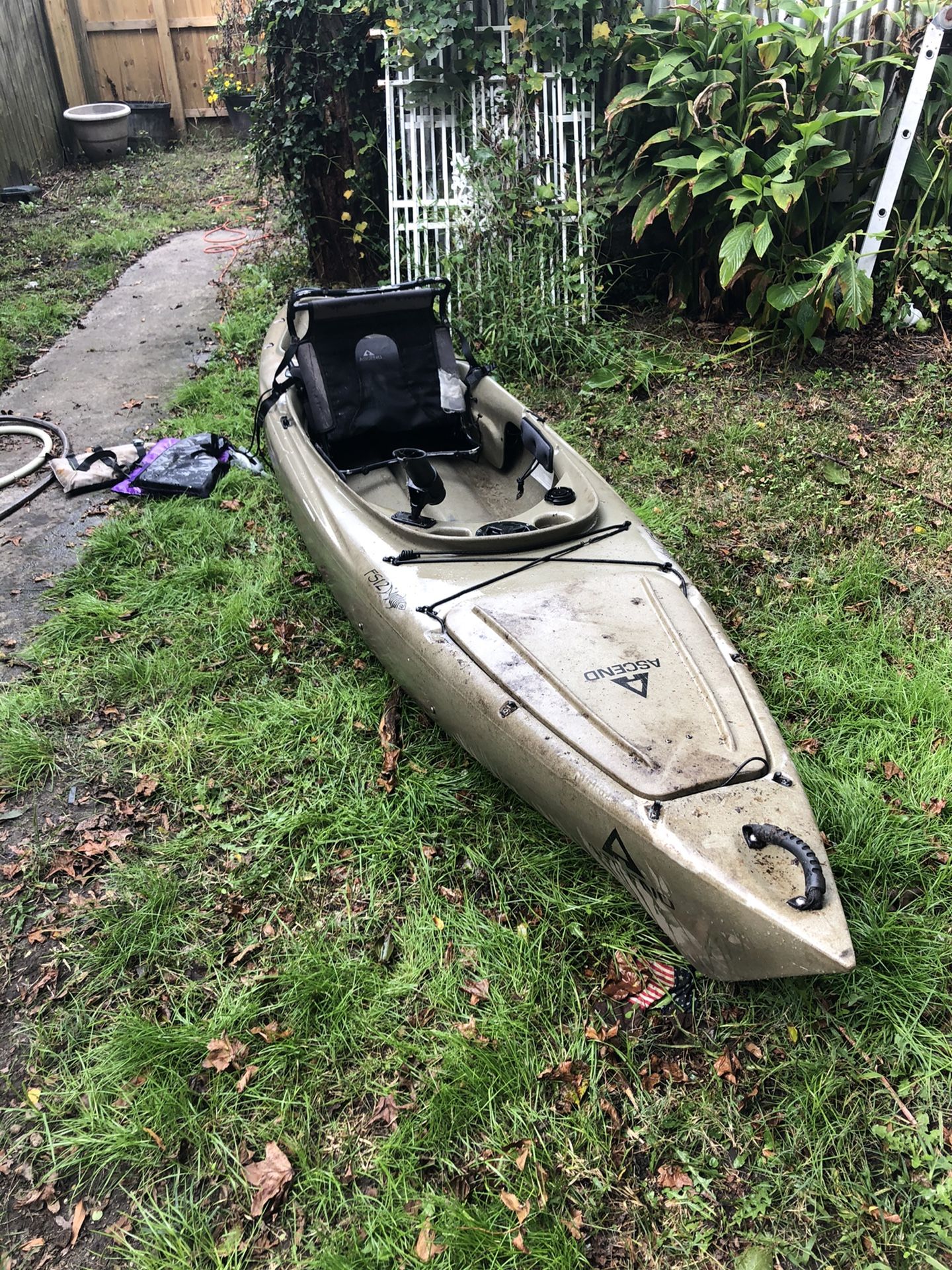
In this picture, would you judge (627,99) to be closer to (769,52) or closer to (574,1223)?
(769,52)

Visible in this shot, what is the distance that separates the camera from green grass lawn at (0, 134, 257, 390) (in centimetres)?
723

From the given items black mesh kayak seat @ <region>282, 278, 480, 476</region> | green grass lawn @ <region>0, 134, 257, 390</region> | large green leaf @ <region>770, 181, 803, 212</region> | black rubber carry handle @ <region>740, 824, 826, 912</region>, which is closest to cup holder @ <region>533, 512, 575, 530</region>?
black mesh kayak seat @ <region>282, 278, 480, 476</region>

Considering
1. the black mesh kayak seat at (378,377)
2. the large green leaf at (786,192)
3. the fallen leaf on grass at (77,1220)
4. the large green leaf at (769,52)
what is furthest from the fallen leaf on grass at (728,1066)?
the large green leaf at (769,52)

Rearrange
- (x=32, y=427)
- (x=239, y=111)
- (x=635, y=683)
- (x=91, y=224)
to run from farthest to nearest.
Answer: (x=239, y=111) → (x=91, y=224) → (x=32, y=427) → (x=635, y=683)

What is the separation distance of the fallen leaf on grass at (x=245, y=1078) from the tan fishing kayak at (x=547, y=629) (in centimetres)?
113

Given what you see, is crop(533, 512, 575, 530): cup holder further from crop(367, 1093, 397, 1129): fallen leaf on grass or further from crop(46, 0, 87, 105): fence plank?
crop(46, 0, 87, 105): fence plank

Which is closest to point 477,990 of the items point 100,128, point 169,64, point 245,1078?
point 245,1078

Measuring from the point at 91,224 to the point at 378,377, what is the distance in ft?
22.6

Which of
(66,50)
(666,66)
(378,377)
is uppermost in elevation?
(66,50)

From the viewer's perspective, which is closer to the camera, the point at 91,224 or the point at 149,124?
the point at 91,224

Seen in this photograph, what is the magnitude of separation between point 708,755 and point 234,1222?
1.74 metres

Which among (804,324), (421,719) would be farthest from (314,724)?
(804,324)

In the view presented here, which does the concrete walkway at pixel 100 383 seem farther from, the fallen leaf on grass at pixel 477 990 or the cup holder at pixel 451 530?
the fallen leaf on grass at pixel 477 990

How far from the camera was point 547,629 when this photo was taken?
2938 mm
